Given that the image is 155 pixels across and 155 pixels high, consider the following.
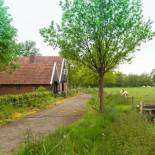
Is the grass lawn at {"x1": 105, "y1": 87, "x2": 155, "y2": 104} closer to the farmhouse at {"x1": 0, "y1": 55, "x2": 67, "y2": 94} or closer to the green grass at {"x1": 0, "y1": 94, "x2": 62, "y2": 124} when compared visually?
the farmhouse at {"x1": 0, "y1": 55, "x2": 67, "y2": 94}

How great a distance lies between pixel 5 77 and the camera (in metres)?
→ 51.8

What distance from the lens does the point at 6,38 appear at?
27.3 m

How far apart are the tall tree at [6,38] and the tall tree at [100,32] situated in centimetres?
235

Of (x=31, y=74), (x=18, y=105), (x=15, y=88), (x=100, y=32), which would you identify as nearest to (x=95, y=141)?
(x=100, y=32)

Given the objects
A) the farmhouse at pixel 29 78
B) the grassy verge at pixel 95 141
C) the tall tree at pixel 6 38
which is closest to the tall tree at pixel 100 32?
the tall tree at pixel 6 38

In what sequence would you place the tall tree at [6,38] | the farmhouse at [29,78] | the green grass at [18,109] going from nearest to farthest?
the green grass at [18,109] → the tall tree at [6,38] → the farmhouse at [29,78]

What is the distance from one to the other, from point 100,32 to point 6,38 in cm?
621

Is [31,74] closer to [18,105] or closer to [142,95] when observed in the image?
[142,95]

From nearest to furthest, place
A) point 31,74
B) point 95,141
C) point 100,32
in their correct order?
point 95,141 < point 100,32 < point 31,74

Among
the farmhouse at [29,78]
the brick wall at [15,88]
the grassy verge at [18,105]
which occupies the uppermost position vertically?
the farmhouse at [29,78]

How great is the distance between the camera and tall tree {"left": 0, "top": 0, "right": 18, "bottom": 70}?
27047 mm

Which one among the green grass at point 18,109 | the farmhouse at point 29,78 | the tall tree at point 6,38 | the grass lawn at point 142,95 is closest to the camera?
the green grass at point 18,109

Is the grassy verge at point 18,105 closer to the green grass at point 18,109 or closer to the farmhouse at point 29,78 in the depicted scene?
the green grass at point 18,109

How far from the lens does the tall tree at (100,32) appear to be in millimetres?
25281
